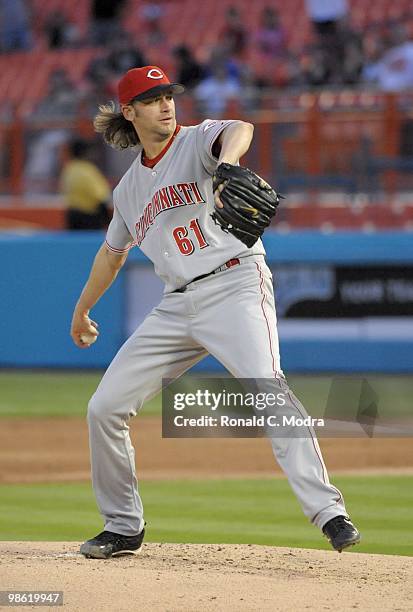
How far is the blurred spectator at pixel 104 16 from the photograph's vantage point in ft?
72.9

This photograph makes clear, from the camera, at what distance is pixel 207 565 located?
5.78m

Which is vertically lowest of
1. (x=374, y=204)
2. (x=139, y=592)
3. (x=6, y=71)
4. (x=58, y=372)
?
(x=58, y=372)

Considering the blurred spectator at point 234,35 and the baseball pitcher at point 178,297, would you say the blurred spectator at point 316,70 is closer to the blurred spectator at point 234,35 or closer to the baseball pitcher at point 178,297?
the blurred spectator at point 234,35

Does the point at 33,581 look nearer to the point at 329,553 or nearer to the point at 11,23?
the point at 329,553

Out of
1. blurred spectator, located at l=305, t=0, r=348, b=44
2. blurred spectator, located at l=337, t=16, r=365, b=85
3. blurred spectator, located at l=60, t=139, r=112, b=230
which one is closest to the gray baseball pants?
blurred spectator, located at l=60, t=139, r=112, b=230

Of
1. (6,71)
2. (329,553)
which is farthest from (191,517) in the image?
(6,71)

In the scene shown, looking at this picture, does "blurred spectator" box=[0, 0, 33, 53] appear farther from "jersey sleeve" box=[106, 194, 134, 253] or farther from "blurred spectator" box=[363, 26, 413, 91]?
"jersey sleeve" box=[106, 194, 134, 253]

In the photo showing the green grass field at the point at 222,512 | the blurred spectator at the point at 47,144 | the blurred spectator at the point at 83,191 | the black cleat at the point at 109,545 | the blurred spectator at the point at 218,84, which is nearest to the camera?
the black cleat at the point at 109,545

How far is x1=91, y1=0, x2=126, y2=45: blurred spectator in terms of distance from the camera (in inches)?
875

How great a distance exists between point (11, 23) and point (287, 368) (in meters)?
11.3

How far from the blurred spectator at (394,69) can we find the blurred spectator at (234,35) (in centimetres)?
293

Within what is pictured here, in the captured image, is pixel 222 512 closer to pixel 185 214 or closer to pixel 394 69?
pixel 185 214

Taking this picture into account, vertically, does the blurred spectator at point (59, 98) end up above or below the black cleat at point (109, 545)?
above

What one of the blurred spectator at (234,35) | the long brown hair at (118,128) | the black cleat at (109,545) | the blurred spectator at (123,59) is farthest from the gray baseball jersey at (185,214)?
the blurred spectator at (234,35)
